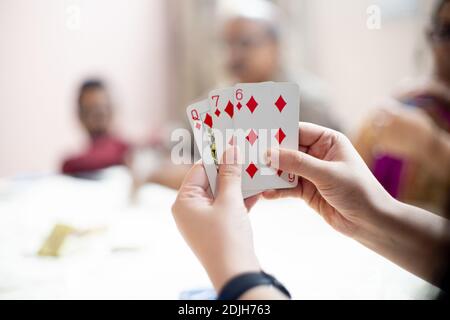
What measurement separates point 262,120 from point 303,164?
14 centimetres

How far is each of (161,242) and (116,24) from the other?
294cm

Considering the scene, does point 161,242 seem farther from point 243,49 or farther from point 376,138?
point 243,49

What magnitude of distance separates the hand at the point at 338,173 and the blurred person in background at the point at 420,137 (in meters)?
0.50

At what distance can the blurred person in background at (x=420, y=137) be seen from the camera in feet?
4.30

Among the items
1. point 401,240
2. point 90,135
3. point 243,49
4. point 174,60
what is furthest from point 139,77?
point 401,240

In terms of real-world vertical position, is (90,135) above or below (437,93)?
below

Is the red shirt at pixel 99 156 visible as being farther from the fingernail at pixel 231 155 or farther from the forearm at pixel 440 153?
the fingernail at pixel 231 155

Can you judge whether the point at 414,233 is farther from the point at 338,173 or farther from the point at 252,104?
the point at 252,104

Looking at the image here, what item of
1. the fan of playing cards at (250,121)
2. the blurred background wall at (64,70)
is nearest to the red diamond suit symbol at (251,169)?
the fan of playing cards at (250,121)

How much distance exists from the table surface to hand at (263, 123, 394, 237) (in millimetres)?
156

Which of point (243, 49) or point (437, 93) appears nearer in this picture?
point (437, 93)
